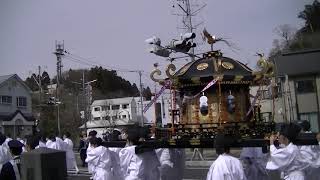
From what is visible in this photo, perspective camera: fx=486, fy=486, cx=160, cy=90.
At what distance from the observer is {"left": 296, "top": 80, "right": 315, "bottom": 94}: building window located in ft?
129

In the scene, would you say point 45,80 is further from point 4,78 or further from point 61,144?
point 61,144

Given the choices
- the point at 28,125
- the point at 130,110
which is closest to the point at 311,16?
the point at 28,125

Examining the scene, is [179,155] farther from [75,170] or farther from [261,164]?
[75,170]

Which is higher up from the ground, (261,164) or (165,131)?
→ (165,131)

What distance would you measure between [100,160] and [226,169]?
5428mm

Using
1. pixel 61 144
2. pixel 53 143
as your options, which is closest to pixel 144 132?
pixel 53 143

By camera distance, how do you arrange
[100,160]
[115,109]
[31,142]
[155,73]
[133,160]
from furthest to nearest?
1. [115,109]
2. [100,160]
3. [155,73]
4. [133,160]
5. [31,142]

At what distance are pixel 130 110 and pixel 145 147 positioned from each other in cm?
6727

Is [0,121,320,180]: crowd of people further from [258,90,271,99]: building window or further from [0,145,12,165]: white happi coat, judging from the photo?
[258,90,271,99]: building window

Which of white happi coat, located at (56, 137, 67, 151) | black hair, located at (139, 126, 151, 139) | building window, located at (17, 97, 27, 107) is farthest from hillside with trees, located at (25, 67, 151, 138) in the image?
black hair, located at (139, 126, 151, 139)

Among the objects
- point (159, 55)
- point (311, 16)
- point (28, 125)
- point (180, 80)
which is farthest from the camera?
point (28, 125)

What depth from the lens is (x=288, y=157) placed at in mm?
7375

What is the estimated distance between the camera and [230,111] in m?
10.1

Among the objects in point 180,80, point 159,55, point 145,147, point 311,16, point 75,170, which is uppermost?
point 311,16
